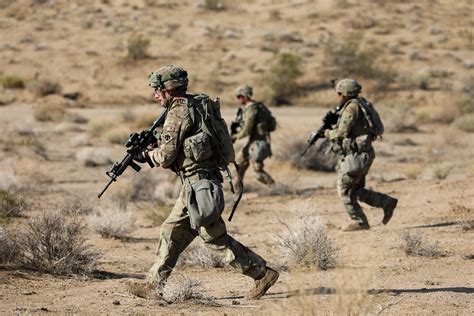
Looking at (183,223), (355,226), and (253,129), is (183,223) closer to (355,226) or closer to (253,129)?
(355,226)

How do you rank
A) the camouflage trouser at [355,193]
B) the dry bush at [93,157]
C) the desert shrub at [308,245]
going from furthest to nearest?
the dry bush at [93,157] < the camouflage trouser at [355,193] < the desert shrub at [308,245]

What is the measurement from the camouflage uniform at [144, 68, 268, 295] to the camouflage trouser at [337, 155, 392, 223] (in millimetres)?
3984

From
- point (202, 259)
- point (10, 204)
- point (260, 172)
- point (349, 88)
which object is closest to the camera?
point (202, 259)

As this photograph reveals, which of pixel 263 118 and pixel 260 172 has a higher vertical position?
pixel 263 118

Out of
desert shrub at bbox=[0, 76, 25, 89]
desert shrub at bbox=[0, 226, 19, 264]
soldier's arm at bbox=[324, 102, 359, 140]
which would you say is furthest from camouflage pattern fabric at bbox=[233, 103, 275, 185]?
desert shrub at bbox=[0, 76, 25, 89]

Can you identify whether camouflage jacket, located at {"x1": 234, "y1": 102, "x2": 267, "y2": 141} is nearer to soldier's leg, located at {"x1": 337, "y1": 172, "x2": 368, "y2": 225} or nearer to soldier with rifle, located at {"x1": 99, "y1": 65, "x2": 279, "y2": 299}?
soldier's leg, located at {"x1": 337, "y1": 172, "x2": 368, "y2": 225}

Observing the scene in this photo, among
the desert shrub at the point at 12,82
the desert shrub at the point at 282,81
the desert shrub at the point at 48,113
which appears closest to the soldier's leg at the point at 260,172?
the desert shrub at the point at 48,113

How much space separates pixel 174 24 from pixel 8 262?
3579cm

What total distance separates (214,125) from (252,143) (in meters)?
6.88

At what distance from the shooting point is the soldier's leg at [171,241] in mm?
7070

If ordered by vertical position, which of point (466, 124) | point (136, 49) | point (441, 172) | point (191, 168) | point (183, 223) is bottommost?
point (466, 124)

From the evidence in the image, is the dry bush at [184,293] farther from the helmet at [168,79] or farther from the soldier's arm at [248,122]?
the soldier's arm at [248,122]

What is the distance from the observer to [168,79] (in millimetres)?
6961

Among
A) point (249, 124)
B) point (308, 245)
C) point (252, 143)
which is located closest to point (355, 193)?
point (308, 245)
